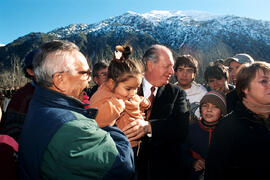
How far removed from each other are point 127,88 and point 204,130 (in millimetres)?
1624

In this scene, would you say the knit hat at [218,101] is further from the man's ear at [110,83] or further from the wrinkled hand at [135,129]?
the man's ear at [110,83]

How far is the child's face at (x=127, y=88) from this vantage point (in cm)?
201

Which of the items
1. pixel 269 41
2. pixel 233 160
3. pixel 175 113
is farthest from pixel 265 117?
pixel 269 41

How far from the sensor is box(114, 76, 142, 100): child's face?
79.0 inches

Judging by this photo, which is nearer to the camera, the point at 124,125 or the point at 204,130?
the point at 124,125

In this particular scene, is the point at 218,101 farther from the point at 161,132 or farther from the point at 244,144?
the point at 161,132

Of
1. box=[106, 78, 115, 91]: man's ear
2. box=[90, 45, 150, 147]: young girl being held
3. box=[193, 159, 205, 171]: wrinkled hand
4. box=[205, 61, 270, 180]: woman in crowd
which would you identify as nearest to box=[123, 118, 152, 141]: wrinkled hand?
box=[90, 45, 150, 147]: young girl being held

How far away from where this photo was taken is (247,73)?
220cm

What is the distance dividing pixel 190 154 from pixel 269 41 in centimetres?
16650

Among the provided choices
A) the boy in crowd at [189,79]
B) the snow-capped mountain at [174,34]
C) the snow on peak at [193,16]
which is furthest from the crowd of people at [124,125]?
the snow on peak at [193,16]

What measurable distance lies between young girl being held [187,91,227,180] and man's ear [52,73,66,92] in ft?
7.36

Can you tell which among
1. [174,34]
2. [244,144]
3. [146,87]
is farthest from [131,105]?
[174,34]

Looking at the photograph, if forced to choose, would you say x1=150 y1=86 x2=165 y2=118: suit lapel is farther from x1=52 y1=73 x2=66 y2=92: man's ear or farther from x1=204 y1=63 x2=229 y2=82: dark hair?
x1=204 y1=63 x2=229 y2=82: dark hair

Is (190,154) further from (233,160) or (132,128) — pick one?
(132,128)
